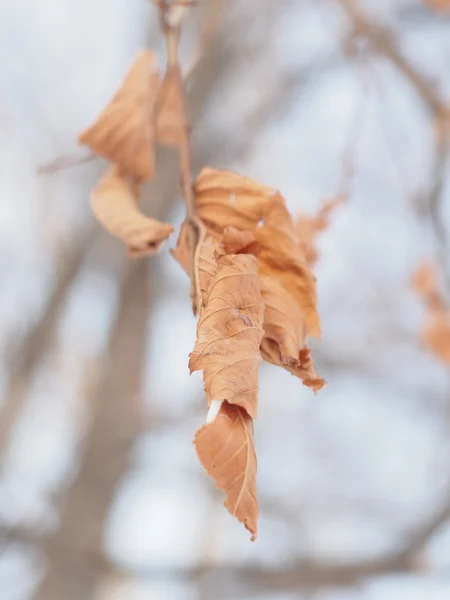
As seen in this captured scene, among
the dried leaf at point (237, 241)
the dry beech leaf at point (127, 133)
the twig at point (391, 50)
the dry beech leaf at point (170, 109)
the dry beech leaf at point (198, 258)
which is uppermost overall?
the twig at point (391, 50)

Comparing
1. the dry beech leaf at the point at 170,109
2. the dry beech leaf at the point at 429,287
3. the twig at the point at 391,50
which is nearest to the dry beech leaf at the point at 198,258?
the dry beech leaf at the point at 170,109

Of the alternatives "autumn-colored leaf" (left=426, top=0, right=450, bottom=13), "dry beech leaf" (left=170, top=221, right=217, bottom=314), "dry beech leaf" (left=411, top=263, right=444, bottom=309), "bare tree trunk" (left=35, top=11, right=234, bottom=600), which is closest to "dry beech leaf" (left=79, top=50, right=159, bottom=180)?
"dry beech leaf" (left=170, top=221, right=217, bottom=314)

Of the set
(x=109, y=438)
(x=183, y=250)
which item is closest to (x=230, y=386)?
(x=183, y=250)

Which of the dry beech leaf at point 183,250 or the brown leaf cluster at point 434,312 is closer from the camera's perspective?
the dry beech leaf at point 183,250

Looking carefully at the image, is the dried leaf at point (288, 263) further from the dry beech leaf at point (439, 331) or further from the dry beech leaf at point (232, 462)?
the dry beech leaf at point (439, 331)

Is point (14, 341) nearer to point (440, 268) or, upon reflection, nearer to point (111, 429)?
point (111, 429)

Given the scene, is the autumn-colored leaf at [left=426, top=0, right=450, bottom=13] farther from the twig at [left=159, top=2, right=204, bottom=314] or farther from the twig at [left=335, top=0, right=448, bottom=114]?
the twig at [left=159, top=2, right=204, bottom=314]

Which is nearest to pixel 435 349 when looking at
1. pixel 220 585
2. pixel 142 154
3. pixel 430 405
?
pixel 142 154
